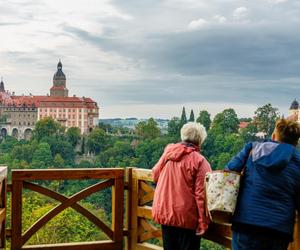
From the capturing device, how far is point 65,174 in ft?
17.3

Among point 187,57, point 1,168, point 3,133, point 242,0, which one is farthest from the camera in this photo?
point 3,133

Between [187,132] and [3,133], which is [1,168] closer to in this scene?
[187,132]

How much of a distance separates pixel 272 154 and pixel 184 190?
954 millimetres

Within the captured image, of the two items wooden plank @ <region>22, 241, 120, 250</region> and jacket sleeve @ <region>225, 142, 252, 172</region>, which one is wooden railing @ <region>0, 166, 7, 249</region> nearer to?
wooden plank @ <region>22, 241, 120, 250</region>

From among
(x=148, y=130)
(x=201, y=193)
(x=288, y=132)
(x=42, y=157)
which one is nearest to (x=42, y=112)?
(x=148, y=130)

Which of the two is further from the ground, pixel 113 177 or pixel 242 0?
pixel 242 0

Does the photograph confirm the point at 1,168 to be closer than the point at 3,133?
Yes

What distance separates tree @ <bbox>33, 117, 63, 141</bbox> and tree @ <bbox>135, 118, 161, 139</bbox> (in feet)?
43.9

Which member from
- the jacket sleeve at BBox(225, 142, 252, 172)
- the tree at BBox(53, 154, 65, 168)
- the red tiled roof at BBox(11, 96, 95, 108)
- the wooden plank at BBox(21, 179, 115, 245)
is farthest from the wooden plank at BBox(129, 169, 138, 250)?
the red tiled roof at BBox(11, 96, 95, 108)

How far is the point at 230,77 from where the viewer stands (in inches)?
3337

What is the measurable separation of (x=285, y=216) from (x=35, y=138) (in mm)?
80998

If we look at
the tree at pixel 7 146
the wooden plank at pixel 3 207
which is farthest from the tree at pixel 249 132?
the wooden plank at pixel 3 207

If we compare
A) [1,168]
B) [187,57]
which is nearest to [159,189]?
[1,168]

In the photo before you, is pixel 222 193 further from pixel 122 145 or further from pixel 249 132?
pixel 122 145
